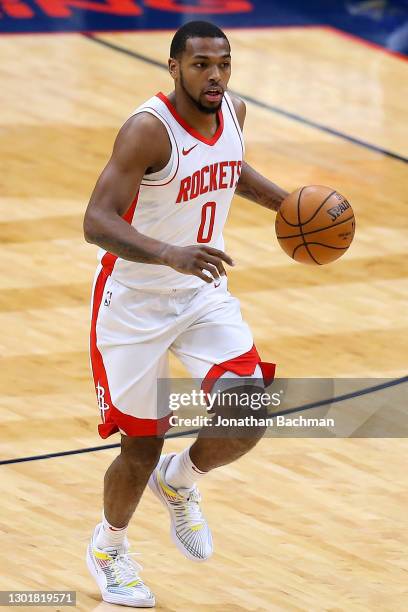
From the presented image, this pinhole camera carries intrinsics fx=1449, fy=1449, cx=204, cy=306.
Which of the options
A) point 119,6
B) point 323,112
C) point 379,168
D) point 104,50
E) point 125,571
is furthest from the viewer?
point 119,6

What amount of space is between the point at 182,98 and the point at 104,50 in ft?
27.8

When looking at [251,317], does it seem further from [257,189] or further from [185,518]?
[185,518]

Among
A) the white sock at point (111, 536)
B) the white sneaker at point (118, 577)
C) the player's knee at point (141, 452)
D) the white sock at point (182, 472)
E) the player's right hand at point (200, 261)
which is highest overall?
the player's right hand at point (200, 261)

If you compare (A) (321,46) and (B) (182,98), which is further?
(A) (321,46)

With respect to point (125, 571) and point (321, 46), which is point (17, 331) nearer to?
point (125, 571)

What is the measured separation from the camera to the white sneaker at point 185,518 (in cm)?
547

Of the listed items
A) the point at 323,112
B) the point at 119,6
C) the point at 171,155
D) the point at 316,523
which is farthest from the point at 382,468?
the point at 119,6

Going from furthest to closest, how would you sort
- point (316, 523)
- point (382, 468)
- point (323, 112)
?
point (323, 112) → point (382, 468) → point (316, 523)

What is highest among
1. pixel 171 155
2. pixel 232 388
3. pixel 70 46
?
pixel 171 155

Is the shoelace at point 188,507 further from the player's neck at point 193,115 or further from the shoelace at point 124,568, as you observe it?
the player's neck at point 193,115

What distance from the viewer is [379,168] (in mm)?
10812

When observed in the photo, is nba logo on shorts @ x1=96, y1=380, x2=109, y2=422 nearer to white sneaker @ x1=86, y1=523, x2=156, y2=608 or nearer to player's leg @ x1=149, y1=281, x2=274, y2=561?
player's leg @ x1=149, y1=281, x2=274, y2=561

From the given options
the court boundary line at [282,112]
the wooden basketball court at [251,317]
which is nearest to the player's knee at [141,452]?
the wooden basketball court at [251,317]

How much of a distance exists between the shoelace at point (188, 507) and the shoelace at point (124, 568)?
0.26m
